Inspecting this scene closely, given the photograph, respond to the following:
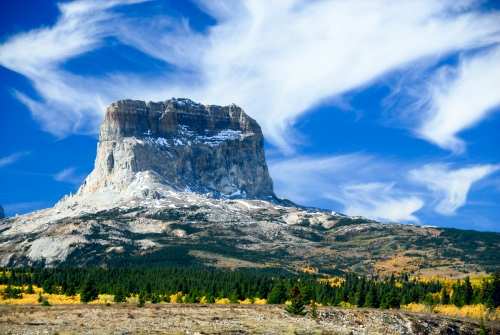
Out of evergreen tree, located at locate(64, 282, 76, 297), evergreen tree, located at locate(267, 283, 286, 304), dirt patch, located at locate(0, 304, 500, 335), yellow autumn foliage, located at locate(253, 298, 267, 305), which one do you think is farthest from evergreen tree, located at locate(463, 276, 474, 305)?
evergreen tree, located at locate(64, 282, 76, 297)

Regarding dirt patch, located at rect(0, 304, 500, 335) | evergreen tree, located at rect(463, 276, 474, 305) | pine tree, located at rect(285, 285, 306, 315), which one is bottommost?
dirt patch, located at rect(0, 304, 500, 335)

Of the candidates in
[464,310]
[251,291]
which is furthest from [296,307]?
[464,310]

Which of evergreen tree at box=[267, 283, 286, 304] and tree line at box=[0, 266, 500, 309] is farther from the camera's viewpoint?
tree line at box=[0, 266, 500, 309]

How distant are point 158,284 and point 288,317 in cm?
7920

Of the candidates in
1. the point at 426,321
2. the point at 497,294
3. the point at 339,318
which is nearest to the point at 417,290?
the point at 497,294

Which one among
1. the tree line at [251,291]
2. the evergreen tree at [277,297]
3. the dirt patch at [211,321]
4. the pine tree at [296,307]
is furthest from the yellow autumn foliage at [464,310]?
the pine tree at [296,307]

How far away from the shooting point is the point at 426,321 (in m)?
108

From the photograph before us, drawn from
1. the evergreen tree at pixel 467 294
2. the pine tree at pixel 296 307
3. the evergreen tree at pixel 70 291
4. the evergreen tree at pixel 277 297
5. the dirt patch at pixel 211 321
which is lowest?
the dirt patch at pixel 211 321

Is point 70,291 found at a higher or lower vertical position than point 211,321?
higher

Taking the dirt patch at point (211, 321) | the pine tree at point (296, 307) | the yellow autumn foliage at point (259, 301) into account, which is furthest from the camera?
the yellow autumn foliage at point (259, 301)

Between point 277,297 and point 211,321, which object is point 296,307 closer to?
point 211,321

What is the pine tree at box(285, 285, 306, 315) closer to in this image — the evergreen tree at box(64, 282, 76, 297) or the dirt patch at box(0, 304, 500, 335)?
the dirt patch at box(0, 304, 500, 335)

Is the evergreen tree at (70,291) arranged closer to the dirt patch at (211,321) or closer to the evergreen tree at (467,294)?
the dirt patch at (211,321)

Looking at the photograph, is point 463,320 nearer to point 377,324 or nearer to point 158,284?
point 377,324
